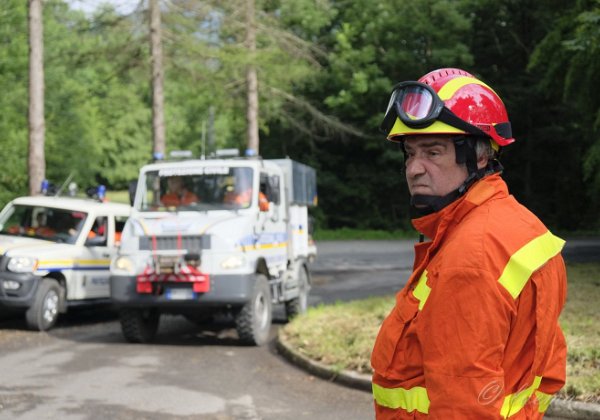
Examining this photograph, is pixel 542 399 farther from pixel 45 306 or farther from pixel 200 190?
pixel 45 306

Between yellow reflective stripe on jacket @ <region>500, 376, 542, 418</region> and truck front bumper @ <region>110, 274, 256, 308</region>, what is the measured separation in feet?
27.1

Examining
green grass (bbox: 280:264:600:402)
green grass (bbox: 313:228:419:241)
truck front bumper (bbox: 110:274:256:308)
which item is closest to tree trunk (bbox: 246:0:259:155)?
green grass (bbox: 313:228:419:241)

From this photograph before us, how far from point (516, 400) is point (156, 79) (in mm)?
19882

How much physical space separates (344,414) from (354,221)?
3461 centimetres

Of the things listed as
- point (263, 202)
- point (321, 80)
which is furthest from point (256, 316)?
point (321, 80)

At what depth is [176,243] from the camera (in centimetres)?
1068

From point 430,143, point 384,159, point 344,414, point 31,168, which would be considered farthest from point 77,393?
point 384,159

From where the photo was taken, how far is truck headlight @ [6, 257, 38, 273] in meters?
11.6

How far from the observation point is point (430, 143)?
2.36 m

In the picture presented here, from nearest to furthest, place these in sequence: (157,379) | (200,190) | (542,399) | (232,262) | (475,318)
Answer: (475,318) → (542,399) → (157,379) → (232,262) → (200,190)

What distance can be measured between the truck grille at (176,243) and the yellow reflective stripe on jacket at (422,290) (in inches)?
332

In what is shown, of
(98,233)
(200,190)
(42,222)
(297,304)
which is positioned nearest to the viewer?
(200,190)

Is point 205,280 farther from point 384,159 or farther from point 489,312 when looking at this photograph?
point 384,159

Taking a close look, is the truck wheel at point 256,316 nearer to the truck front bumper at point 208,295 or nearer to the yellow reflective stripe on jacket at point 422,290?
the truck front bumper at point 208,295
